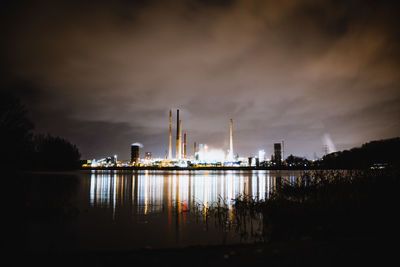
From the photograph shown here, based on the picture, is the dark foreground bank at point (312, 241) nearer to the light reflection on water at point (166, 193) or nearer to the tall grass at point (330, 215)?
the tall grass at point (330, 215)

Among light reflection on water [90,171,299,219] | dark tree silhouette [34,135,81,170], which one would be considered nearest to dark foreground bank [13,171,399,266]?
light reflection on water [90,171,299,219]

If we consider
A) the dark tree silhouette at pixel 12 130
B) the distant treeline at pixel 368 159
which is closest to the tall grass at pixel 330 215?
the distant treeline at pixel 368 159

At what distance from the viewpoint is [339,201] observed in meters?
10.4

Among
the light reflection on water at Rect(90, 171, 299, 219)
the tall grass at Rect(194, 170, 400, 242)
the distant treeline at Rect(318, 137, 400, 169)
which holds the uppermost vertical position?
the distant treeline at Rect(318, 137, 400, 169)

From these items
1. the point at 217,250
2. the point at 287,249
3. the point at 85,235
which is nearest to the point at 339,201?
the point at 287,249

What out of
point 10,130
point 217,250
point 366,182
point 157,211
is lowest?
point 157,211

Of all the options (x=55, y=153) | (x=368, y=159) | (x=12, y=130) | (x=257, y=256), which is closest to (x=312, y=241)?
(x=257, y=256)

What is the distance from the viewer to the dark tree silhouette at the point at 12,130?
117 feet

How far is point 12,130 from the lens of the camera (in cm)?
3619

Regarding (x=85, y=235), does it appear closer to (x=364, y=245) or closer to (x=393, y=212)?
(x=364, y=245)

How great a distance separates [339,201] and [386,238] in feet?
14.3

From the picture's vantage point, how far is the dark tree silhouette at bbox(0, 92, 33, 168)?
35562 millimetres

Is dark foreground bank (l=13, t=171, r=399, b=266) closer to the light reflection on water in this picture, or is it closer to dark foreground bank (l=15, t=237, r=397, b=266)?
dark foreground bank (l=15, t=237, r=397, b=266)

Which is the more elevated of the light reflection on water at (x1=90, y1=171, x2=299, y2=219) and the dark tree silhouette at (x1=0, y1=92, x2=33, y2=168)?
the dark tree silhouette at (x1=0, y1=92, x2=33, y2=168)
